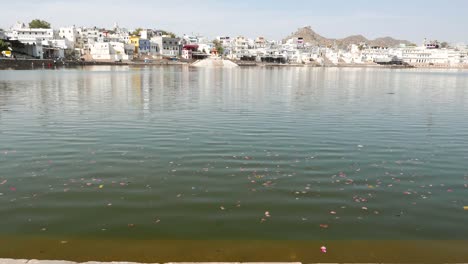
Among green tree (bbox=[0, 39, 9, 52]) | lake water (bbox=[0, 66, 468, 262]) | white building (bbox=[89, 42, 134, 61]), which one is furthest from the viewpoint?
white building (bbox=[89, 42, 134, 61])

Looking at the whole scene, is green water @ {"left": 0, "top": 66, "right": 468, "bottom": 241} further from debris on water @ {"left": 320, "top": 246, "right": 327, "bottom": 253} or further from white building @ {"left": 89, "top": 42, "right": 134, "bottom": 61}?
white building @ {"left": 89, "top": 42, "right": 134, "bottom": 61}

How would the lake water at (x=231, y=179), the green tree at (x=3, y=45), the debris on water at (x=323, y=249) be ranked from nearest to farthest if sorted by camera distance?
the debris on water at (x=323, y=249)
the lake water at (x=231, y=179)
the green tree at (x=3, y=45)

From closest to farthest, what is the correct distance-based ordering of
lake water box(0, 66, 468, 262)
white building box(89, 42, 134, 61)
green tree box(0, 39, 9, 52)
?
lake water box(0, 66, 468, 262), green tree box(0, 39, 9, 52), white building box(89, 42, 134, 61)

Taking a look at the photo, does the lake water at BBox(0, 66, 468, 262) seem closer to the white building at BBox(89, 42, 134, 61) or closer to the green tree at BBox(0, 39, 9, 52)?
the green tree at BBox(0, 39, 9, 52)

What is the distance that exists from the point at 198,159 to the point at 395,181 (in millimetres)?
7026

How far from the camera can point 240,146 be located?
1714cm

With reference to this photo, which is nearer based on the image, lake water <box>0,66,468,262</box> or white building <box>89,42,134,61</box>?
lake water <box>0,66,468,262</box>

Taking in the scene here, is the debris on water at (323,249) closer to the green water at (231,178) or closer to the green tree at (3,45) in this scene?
the green water at (231,178)

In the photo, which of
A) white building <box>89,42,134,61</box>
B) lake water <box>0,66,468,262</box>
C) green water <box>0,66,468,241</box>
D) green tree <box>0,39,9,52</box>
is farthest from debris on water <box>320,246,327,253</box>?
white building <box>89,42,134,61</box>

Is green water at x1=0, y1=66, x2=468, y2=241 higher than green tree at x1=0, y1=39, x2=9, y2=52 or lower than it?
lower

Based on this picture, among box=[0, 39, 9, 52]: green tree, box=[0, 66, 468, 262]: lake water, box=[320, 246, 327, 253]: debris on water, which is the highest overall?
box=[0, 39, 9, 52]: green tree

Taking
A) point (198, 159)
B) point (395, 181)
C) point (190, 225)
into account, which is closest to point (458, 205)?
point (395, 181)

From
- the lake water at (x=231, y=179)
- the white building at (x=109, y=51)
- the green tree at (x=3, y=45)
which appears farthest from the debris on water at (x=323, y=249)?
the white building at (x=109, y=51)

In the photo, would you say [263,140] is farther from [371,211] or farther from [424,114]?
[424,114]
